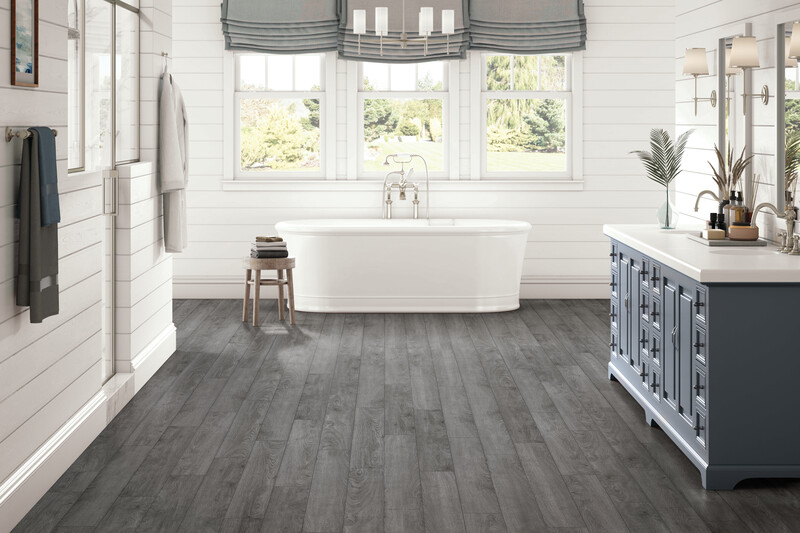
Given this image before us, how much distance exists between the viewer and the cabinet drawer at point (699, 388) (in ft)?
11.1

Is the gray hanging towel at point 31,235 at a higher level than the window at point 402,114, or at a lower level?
lower

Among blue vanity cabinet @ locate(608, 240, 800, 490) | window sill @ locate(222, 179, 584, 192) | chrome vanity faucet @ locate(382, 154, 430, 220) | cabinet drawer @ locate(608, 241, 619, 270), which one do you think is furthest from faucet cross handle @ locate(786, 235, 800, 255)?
chrome vanity faucet @ locate(382, 154, 430, 220)

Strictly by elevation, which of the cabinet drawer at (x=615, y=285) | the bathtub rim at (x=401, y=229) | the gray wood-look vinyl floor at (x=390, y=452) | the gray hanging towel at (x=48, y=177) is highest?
the gray hanging towel at (x=48, y=177)

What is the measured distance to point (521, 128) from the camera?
7742 millimetres

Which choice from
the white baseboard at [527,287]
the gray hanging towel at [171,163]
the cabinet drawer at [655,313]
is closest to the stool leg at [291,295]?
the white baseboard at [527,287]

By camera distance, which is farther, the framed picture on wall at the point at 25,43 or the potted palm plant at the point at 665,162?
the potted palm plant at the point at 665,162

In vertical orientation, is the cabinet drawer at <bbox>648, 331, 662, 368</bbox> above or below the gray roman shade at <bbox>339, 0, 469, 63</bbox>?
below

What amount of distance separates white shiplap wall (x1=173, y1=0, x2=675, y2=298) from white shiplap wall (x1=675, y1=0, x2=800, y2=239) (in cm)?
224

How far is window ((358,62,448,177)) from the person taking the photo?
25.1ft

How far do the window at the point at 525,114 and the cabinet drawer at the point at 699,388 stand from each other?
14.6 feet

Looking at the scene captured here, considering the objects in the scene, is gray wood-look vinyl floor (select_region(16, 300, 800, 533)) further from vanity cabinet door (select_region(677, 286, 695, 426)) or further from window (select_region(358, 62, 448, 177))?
window (select_region(358, 62, 448, 177))

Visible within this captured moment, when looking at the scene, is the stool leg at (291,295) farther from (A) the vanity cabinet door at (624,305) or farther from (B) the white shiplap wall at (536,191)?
(A) the vanity cabinet door at (624,305)

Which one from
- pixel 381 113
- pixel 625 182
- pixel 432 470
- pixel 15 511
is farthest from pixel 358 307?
pixel 15 511

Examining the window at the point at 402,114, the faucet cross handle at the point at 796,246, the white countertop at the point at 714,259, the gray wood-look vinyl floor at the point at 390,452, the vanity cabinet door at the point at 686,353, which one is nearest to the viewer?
the gray wood-look vinyl floor at the point at 390,452
